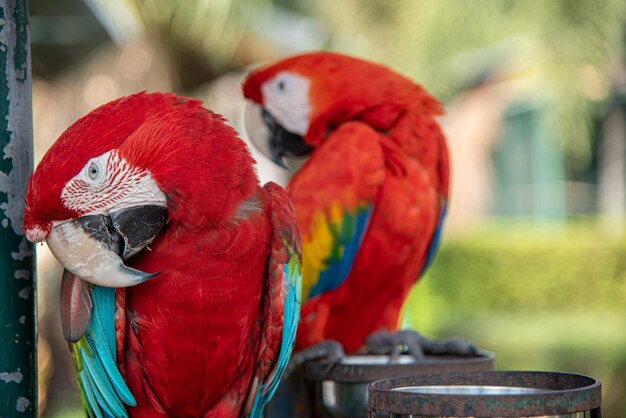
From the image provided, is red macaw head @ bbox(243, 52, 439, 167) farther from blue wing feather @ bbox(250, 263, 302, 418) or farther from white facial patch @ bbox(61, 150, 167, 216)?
white facial patch @ bbox(61, 150, 167, 216)

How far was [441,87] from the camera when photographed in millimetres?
4160

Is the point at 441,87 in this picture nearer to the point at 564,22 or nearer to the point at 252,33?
the point at 564,22

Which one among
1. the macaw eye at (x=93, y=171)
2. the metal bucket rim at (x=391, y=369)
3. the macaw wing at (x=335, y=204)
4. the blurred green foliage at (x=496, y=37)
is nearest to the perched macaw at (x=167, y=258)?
the macaw eye at (x=93, y=171)

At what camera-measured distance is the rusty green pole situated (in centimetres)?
119

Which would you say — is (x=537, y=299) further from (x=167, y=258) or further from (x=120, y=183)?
(x=120, y=183)

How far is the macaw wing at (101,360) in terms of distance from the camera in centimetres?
128

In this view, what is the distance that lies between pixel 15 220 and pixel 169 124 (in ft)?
0.92

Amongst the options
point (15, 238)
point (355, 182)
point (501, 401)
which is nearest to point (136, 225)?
point (15, 238)

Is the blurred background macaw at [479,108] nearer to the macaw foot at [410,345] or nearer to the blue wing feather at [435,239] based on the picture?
the blue wing feather at [435,239]

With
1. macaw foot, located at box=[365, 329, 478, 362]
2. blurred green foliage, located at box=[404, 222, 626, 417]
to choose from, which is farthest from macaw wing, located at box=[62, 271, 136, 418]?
blurred green foliage, located at box=[404, 222, 626, 417]

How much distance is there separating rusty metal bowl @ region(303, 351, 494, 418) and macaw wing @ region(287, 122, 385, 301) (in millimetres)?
477

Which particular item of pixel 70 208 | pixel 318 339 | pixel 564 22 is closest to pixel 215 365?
pixel 70 208

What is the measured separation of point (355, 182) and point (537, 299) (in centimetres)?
430

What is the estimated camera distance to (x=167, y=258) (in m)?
1.26
